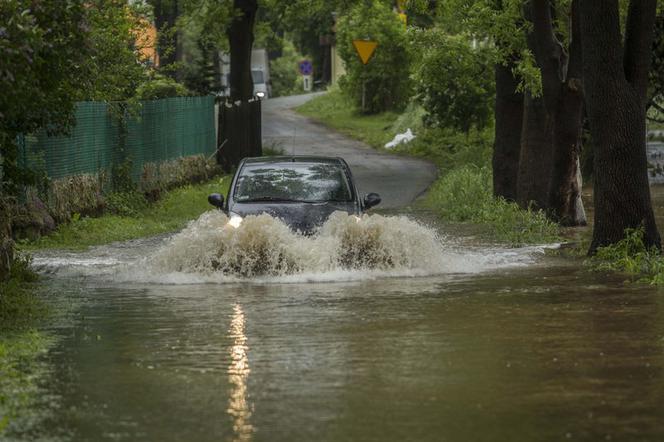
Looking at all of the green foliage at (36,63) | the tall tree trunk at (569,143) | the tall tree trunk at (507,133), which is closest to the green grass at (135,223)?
the green foliage at (36,63)

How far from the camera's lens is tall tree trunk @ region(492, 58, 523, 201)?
32.2 metres

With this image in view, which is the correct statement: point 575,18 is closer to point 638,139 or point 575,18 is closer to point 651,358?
point 638,139

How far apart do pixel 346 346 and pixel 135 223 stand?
16.3m

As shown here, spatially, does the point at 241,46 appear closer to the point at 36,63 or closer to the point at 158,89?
the point at 158,89

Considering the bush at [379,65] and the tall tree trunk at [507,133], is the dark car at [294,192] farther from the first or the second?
the bush at [379,65]

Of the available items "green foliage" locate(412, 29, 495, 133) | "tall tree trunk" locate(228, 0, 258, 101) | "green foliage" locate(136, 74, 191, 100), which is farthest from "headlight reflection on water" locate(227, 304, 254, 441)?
"tall tree trunk" locate(228, 0, 258, 101)

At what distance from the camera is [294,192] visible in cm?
2027

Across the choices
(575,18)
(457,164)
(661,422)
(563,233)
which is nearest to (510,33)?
(575,18)

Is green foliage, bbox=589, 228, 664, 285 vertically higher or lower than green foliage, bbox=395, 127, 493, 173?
higher

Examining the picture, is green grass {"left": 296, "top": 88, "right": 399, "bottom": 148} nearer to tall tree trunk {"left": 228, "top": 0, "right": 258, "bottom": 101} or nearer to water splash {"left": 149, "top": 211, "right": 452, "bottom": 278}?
tall tree trunk {"left": 228, "top": 0, "right": 258, "bottom": 101}

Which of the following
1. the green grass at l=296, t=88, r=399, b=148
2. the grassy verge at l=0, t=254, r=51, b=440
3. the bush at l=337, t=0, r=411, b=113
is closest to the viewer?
the grassy verge at l=0, t=254, r=51, b=440

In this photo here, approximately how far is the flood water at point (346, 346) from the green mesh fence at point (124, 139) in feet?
16.1

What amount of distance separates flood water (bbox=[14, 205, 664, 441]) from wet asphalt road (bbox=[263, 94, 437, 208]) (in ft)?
51.4

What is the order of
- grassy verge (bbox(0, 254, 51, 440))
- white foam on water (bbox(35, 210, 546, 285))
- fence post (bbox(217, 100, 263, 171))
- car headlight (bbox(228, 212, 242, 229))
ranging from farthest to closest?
fence post (bbox(217, 100, 263, 171))
car headlight (bbox(228, 212, 242, 229))
white foam on water (bbox(35, 210, 546, 285))
grassy verge (bbox(0, 254, 51, 440))
